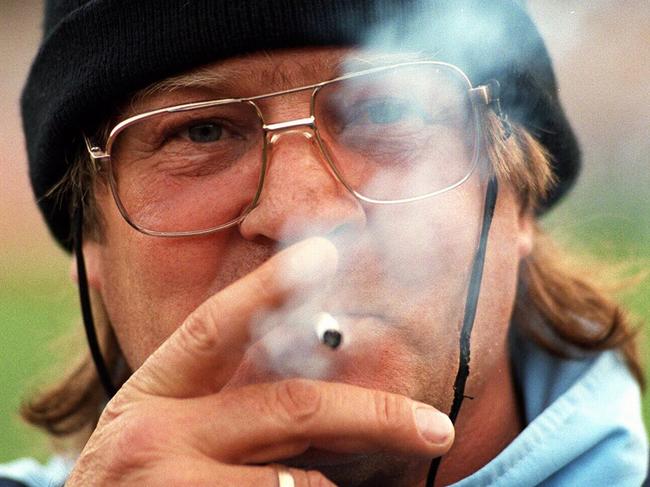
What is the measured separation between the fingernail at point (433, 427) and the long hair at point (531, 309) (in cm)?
93

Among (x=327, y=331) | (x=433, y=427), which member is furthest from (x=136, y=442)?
(x=433, y=427)

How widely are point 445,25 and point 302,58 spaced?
15.6 inches

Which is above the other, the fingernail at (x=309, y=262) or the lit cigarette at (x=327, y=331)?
the fingernail at (x=309, y=262)

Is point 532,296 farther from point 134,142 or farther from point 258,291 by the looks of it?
point 258,291

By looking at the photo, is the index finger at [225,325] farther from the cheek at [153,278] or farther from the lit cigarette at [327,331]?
the cheek at [153,278]

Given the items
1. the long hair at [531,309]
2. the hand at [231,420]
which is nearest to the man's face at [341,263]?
the long hair at [531,309]

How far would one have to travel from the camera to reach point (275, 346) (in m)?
2.02

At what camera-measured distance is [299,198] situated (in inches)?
Result: 82.9

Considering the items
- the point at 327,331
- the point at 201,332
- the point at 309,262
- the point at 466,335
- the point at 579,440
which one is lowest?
the point at 579,440

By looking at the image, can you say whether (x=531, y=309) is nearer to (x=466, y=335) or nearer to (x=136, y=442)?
(x=466, y=335)

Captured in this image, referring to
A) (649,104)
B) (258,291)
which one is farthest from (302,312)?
(649,104)

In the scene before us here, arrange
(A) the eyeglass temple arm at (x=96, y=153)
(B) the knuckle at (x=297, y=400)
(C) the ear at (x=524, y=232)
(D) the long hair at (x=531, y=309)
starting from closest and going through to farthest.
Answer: (B) the knuckle at (x=297, y=400)
(A) the eyeglass temple arm at (x=96, y=153)
(D) the long hair at (x=531, y=309)
(C) the ear at (x=524, y=232)

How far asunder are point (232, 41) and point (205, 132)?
0.90 ft

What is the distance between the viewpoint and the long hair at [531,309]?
2.65 metres
